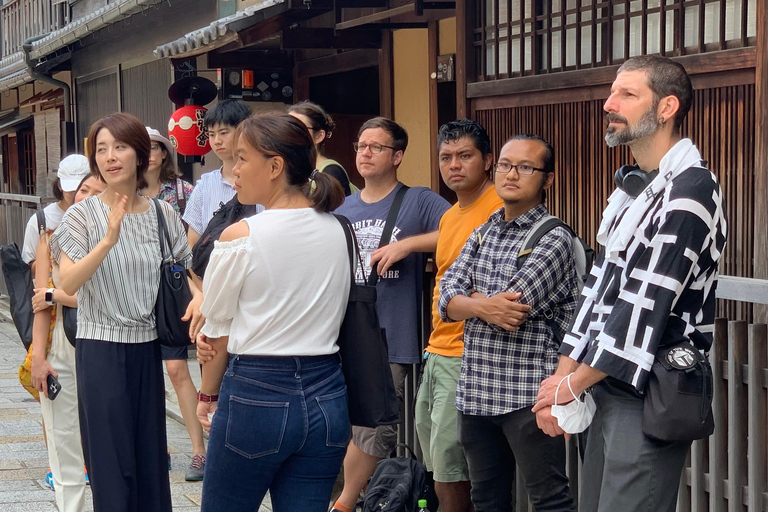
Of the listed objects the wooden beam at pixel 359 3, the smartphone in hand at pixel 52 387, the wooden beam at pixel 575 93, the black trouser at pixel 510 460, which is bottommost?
the black trouser at pixel 510 460

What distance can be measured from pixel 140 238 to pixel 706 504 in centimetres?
269

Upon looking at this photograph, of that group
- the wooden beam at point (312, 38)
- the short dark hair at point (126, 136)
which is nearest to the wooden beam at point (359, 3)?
the wooden beam at point (312, 38)

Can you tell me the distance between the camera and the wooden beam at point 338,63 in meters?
9.67

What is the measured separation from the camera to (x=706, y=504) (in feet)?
13.9

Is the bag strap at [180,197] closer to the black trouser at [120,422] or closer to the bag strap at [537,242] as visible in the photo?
the black trouser at [120,422]

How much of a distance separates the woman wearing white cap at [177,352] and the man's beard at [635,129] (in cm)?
394

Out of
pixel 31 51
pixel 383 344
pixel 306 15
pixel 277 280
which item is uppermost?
pixel 31 51

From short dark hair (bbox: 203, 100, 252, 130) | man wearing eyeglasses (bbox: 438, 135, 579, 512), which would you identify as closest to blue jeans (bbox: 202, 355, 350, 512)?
man wearing eyeglasses (bbox: 438, 135, 579, 512)

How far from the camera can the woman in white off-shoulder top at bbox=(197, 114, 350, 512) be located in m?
3.26

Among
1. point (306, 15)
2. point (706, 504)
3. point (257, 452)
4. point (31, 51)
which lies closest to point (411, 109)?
point (306, 15)

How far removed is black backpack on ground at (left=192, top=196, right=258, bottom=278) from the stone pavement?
5.60ft

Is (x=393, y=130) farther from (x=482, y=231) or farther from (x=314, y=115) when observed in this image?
(x=482, y=231)

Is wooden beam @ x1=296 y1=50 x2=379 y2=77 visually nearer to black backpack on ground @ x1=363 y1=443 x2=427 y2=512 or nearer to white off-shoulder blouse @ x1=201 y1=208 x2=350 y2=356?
black backpack on ground @ x1=363 y1=443 x2=427 y2=512

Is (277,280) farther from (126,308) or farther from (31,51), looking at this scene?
(31,51)
